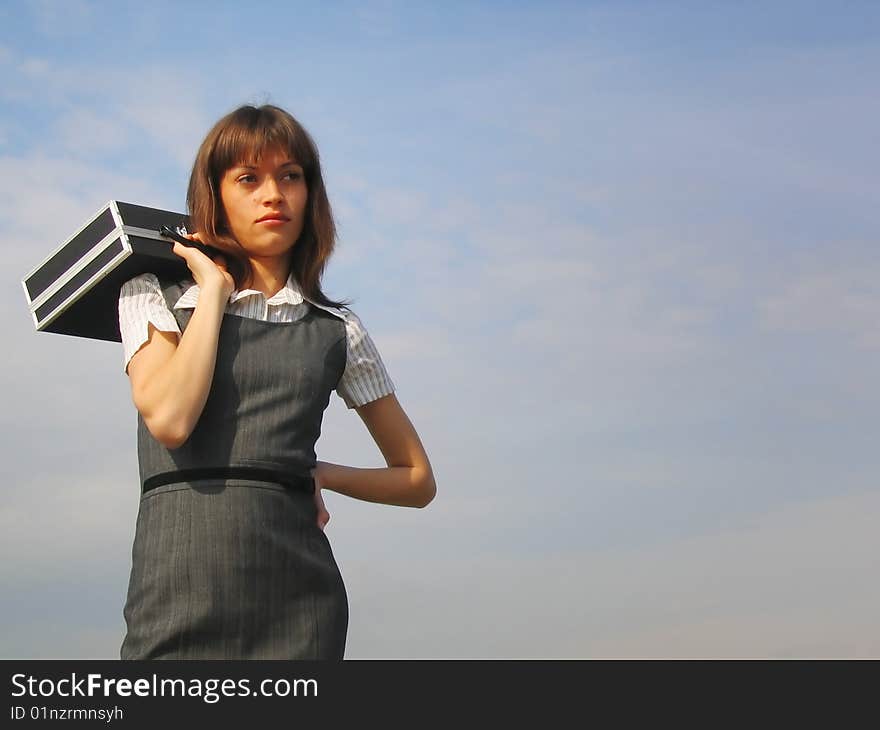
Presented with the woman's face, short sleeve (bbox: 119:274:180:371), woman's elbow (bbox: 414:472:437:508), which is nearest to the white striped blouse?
short sleeve (bbox: 119:274:180:371)

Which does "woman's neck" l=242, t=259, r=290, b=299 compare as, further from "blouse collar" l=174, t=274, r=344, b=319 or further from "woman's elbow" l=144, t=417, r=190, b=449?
"woman's elbow" l=144, t=417, r=190, b=449

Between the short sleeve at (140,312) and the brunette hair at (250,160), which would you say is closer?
the short sleeve at (140,312)

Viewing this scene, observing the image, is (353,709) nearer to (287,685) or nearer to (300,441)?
(287,685)

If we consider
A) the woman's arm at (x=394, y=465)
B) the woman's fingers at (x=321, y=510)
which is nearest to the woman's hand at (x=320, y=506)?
the woman's fingers at (x=321, y=510)

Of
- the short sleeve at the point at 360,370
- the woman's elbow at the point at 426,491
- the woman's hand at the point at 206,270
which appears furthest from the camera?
the woman's elbow at the point at 426,491

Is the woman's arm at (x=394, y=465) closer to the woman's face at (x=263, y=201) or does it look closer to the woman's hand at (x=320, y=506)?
the woman's hand at (x=320, y=506)

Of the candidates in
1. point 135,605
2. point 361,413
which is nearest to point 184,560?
point 135,605

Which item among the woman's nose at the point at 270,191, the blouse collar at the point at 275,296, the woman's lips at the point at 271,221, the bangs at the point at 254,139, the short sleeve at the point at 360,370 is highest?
the bangs at the point at 254,139

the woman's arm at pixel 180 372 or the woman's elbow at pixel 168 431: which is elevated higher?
the woman's arm at pixel 180 372

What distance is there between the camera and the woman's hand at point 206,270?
9.49 ft

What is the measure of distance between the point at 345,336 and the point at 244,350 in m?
0.34

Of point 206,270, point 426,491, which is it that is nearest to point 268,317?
point 206,270

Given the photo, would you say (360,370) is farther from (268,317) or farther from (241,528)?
(241,528)

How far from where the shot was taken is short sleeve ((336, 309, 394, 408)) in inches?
125
